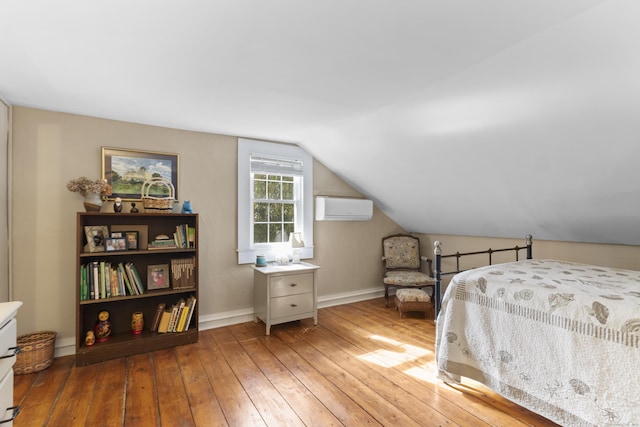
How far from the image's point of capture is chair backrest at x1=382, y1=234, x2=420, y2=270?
4.84 m

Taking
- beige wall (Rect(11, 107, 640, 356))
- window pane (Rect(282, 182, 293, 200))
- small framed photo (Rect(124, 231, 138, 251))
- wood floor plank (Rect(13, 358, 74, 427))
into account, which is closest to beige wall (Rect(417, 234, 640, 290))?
beige wall (Rect(11, 107, 640, 356))

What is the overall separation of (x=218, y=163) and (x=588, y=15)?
3341 millimetres

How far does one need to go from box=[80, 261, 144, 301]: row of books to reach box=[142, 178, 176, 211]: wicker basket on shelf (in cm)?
61

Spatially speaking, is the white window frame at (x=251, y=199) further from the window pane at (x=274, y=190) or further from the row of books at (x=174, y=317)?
the row of books at (x=174, y=317)

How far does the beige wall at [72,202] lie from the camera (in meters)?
2.84

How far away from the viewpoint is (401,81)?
2.28m

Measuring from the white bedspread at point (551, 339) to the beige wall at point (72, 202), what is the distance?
2.38m

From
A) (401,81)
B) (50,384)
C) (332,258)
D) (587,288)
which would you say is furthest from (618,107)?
(50,384)

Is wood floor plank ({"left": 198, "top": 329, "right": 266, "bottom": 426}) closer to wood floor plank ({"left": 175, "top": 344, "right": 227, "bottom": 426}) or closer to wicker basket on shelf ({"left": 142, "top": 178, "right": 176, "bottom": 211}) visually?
wood floor plank ({"left": 175, "top": 344, "right": 227, "bottom": 426})

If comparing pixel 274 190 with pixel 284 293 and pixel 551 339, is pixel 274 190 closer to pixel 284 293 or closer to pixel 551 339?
pixel 284 293

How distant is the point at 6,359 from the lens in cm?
124

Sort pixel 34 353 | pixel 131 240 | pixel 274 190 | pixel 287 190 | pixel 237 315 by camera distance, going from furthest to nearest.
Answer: pixel 287 190, pixel 274 190, pixel 237 315, pixel 131 240, pixel 34 353

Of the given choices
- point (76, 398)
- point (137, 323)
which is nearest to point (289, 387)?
point (76, 398)

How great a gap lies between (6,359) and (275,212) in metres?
3.03
